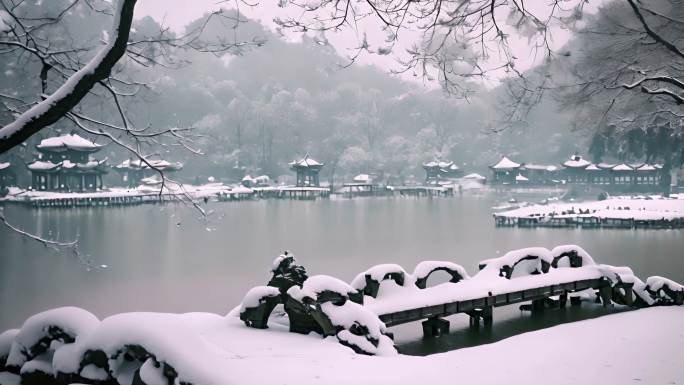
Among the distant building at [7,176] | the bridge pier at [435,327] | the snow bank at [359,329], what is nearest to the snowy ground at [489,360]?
the snow bank at [359,329]

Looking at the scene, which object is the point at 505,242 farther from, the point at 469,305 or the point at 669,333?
the point at 669,333

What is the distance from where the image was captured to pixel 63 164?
40625mm

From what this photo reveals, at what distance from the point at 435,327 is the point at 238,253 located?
13.4 meters

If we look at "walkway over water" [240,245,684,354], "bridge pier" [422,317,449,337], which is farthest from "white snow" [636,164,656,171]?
"bridge pier" [422,317,449,337]

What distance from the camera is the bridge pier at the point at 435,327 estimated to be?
9195 millimetres

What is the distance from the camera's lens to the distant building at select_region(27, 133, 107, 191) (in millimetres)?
40112

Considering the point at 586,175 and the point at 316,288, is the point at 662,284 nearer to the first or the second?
the point at 316,288

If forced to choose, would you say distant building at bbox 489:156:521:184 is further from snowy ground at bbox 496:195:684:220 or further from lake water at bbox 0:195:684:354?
lake water at bbox 0:195:684:354

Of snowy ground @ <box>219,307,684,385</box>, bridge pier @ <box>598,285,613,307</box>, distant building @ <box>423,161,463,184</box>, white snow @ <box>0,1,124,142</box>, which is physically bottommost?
bridge pier @ <box>598,285,613,307</box>

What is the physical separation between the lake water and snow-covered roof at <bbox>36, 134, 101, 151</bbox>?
487 cm

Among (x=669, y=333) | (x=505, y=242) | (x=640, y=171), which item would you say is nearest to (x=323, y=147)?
(x=640, y=171)

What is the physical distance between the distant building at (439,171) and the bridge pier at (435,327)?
5319 centimetres

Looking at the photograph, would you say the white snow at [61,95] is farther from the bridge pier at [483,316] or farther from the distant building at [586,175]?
the distant building at [586,175]

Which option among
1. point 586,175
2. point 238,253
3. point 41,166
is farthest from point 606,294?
point 586,175
